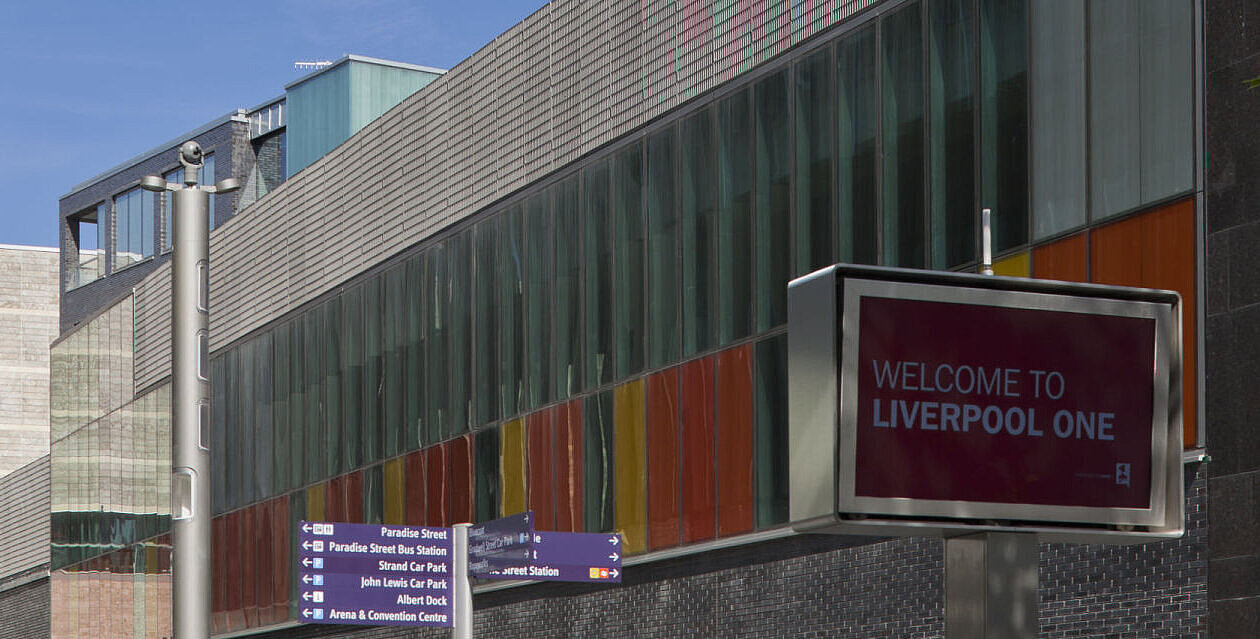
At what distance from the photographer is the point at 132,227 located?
5569cm

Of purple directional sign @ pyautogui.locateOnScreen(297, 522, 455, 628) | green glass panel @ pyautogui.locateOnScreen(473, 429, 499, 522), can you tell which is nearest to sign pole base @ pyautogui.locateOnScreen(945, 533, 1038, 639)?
purple directional sign @ pyautogui.locateOnScreen(297, 522, 455, 628)

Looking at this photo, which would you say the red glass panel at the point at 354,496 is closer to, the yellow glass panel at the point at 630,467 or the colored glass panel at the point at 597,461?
the colored glass panel at the point at 597,461

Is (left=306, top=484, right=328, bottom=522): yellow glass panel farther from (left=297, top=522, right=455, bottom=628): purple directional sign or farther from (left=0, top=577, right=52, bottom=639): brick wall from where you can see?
(left=0, top=577, right=52, bottom=639): brick wall

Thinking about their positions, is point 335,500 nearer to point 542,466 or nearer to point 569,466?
point 542,466

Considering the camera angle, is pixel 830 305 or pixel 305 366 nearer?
pixel 830 305

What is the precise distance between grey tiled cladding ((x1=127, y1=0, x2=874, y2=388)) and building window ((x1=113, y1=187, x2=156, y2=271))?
42.5ft

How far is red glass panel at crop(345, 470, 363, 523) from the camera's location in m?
34.5

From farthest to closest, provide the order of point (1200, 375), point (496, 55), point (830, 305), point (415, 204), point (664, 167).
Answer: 1. point (415, 204)
2. point (496, 55)
3. point (664, 167)
4. point (1200, 375)
5. point (830, 305)

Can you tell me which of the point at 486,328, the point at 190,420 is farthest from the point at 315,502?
the point at 190,420

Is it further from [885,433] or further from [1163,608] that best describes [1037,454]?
[1163,608]

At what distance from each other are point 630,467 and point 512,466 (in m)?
3.69

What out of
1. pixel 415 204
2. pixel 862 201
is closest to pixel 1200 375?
pixel 862 201

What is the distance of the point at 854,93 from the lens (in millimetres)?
22016

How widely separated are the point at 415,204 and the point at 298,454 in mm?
6436
